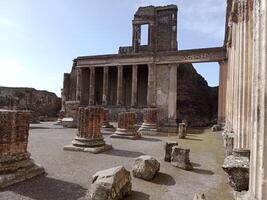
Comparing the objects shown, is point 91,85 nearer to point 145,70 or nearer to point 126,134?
point 145,70

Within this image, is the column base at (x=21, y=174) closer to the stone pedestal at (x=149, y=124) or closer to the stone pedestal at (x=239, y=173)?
the stone pedestal at (x=239, y=173)

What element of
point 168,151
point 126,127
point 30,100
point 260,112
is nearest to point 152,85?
point 126,127

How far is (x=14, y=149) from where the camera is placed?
5691 mm

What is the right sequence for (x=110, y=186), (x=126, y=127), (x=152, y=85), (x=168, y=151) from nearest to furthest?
(x=110, y=186) < (x=168, y=151) < (x=126, y=127) < (x=152, y=85)

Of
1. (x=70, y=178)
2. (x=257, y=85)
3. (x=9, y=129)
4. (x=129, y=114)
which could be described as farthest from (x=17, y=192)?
(x=129, y=114)

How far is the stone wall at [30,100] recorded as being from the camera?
26.8 meters

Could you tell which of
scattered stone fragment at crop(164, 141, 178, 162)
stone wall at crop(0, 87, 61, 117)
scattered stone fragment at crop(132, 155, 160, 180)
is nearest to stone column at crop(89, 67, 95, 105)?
stone wall at crop(0, 87, 61, 117)

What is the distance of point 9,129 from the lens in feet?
18.7

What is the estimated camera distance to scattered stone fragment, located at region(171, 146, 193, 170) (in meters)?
6.98

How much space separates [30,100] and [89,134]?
802 inches

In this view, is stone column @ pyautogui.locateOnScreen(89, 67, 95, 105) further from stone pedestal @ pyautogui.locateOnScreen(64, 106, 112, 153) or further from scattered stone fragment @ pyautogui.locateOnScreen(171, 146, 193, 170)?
scattered stone fragment @ pyautogui.locateOnScreen(171, 146, 193, 170)

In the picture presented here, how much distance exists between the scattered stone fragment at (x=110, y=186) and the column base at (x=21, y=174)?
67.1 inches

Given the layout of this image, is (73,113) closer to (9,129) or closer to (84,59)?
(84,59)

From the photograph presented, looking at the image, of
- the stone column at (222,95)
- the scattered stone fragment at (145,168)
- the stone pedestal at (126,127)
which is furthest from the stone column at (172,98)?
the scattered stone fragment at (145,168)
